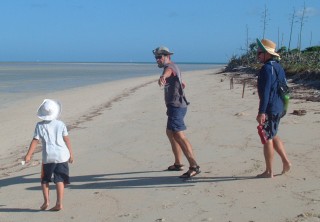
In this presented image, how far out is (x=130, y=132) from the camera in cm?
1003

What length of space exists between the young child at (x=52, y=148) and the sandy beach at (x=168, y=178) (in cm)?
29

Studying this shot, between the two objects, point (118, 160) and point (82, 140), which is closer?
point (118, 160)

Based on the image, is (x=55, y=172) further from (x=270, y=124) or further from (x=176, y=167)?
(x=270, y=124)

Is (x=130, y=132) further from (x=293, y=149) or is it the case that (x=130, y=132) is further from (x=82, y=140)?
(x=293, y=149)

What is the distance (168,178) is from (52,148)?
A: 1725 millimetres

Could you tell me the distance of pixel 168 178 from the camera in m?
6.24

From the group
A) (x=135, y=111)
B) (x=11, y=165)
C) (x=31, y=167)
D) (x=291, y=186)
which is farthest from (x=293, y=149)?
(x=135, y=111)

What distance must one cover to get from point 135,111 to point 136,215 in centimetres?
928

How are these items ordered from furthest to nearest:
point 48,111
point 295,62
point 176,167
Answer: point 295,62, point 176,167, point 48,111

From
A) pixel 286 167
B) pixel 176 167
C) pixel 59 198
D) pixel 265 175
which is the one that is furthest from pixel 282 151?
pixel 59 198

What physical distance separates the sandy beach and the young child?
0.29 m

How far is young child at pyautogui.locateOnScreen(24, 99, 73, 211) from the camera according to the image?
5.15 m

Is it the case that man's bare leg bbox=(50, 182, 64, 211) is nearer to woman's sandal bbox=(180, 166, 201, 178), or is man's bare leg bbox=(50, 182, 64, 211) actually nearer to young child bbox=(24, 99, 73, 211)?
young child bbox=(24, 99, 73, 211)

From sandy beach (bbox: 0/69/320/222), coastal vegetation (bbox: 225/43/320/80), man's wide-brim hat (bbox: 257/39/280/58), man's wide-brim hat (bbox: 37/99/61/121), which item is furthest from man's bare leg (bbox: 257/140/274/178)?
coastal vegetation (bbox: 225/43/320/80)
